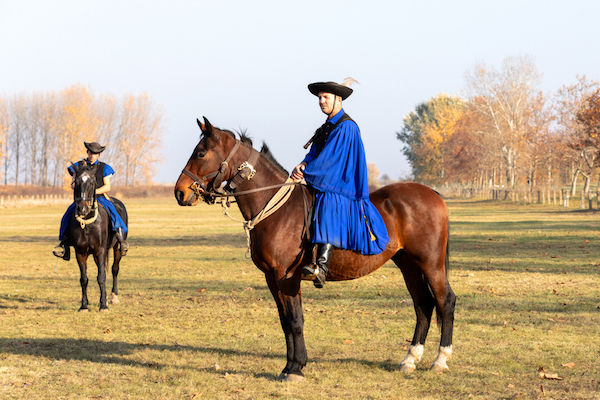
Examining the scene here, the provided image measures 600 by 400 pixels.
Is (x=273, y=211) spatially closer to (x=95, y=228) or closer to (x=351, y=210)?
(x=351, y=210)

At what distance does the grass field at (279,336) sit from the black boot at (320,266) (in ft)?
3.79

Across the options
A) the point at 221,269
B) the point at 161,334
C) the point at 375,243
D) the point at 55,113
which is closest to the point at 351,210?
the point at 375,243

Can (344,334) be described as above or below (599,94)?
below

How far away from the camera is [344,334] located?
322 inches

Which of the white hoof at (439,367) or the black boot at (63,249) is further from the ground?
the black boot at (63,249)

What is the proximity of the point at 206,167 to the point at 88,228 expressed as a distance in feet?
17.4

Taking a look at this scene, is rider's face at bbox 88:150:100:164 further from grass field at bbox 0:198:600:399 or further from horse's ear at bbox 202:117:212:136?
horse's ear at bbox 202:117:212:136

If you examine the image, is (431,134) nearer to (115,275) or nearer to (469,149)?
(469,149)

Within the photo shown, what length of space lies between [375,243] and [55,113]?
322 ft

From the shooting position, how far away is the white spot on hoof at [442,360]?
642 cm

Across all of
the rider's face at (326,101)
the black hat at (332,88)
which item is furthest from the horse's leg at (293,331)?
the black hat at (332,88)

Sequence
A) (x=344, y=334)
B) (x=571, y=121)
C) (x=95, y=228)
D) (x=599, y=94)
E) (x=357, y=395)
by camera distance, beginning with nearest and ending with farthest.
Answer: (x=357, y=395)
(x=344, y=334)
(x=95, y=228)
(x=599, y=94)
(x=571, y=121)

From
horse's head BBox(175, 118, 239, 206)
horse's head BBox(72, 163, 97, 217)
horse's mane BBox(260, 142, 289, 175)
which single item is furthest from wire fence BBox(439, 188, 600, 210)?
horse's head BBox(175, 118, 239, 206)

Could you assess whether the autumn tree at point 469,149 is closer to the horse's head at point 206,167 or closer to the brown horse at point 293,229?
the brown horse at point 293,229
